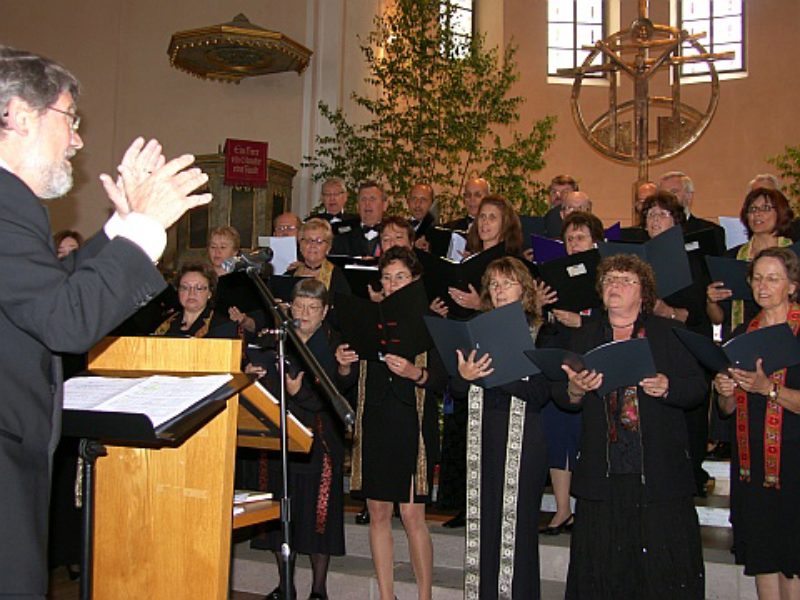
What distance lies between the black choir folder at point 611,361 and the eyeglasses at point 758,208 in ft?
6.20

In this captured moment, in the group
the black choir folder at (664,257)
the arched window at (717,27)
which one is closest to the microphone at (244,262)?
the black choir folder at (664,257)

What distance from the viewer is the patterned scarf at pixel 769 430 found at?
3977 mm

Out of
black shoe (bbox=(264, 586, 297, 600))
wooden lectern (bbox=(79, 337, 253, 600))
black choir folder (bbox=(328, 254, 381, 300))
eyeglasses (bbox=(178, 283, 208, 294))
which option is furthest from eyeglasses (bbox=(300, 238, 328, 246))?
wooden lectern (bbox=(79, 337, 253, 600))

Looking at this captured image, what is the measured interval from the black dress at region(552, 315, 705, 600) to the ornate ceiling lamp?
6.69 meters

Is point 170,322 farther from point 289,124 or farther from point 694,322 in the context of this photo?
point 289,124

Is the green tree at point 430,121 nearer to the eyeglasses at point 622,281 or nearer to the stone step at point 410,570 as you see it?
the stone step at point 410,570

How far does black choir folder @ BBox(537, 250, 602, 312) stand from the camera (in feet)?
15.5

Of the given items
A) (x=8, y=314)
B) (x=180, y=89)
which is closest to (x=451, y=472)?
(x=8, y=314)

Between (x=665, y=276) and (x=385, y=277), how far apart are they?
136 cm

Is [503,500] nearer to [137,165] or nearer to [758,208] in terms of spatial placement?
[758,208]

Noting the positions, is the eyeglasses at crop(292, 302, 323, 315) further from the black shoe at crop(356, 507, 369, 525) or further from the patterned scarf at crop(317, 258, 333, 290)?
A: the black shoe at crop(356, 507, 369, 525)

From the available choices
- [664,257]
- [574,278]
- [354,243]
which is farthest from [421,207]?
[664,257]

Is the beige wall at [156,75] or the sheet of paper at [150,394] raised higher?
the beige wall at [156,75]

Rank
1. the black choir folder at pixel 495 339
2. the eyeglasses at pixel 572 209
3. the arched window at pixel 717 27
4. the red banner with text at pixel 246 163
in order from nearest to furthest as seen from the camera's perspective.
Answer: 1. the black choir folder at pixel 495 339
2. the eyeglasses at pixel 572 209
3. the red banner with text at pixel 246 163
4. the arched window at pixel 717 27
